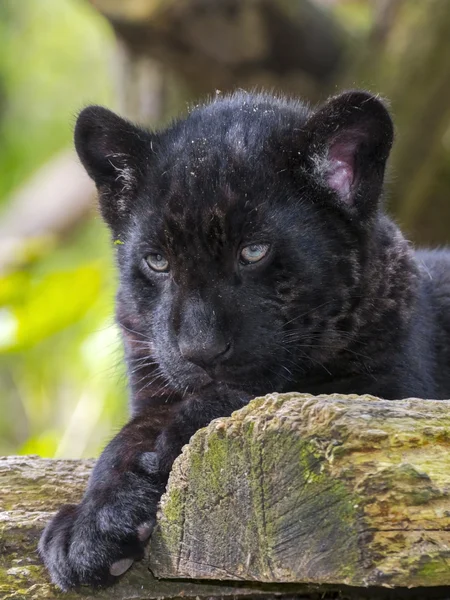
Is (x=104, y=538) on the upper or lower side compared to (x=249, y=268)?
lower

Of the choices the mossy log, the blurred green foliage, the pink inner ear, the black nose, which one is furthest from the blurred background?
the mossy log

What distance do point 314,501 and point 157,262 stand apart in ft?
4.47

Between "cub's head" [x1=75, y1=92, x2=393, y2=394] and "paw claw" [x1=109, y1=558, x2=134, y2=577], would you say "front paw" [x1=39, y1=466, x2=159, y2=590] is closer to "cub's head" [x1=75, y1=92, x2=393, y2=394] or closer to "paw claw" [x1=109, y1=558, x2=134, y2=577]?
"paw claw" [x1=109, y1=558, x2=134, y2=577]

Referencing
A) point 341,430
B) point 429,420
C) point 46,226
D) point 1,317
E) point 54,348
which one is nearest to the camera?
point 341,430

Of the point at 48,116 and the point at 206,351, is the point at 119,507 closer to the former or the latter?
→ the point at 206,351

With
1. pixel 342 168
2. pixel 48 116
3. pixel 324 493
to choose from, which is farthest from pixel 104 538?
pixel 48 116

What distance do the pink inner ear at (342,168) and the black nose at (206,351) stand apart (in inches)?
25.8

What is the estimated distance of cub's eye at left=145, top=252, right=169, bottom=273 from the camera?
2838mm

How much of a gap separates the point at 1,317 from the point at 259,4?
7.62ft

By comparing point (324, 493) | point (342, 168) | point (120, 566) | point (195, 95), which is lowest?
point (120, 566)

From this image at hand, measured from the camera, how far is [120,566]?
2.14 m

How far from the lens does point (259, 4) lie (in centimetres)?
529

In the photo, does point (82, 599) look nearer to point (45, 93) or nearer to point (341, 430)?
point (341, 430)

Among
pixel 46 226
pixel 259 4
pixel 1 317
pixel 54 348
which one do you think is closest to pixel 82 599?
pixel 1 317
